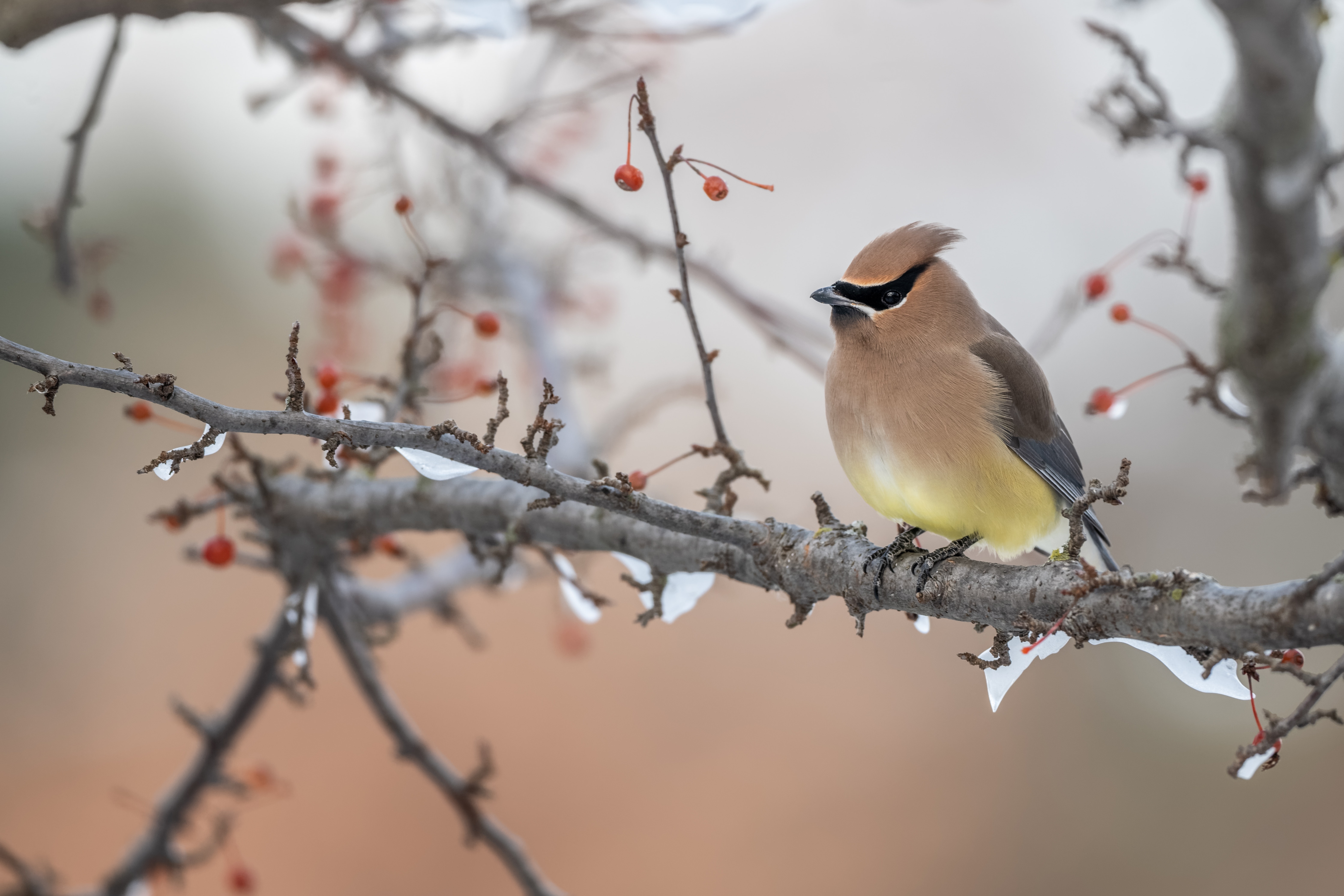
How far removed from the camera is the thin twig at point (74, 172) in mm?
1912

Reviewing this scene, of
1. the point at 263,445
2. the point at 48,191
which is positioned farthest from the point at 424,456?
the point at 263,445

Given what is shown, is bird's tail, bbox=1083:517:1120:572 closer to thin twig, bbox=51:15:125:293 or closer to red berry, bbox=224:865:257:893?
thin twig, bbox=51:15:125:293

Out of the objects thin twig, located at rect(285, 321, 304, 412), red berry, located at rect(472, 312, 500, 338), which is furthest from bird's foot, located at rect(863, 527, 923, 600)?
red berry, located at rect(472, 312, 500, 338)

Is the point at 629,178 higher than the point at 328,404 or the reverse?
the reverse

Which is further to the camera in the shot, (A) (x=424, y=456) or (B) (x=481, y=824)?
(B) (x=481, y=824)

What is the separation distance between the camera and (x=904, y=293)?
5.83 ft

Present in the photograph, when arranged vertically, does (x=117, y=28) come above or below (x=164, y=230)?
below

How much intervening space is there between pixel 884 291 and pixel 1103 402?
1.24ft

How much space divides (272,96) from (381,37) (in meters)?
0.28

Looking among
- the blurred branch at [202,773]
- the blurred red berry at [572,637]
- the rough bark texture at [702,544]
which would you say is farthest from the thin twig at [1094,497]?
the blurred red berry at [572,637]

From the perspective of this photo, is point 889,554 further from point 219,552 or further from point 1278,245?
point 219,552

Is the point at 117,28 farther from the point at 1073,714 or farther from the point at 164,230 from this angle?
the point at 1073,714

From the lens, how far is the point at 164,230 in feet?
→ 16.6

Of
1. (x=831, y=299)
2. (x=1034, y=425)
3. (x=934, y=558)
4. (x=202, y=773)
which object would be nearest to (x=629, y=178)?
(x=831, y=299)
